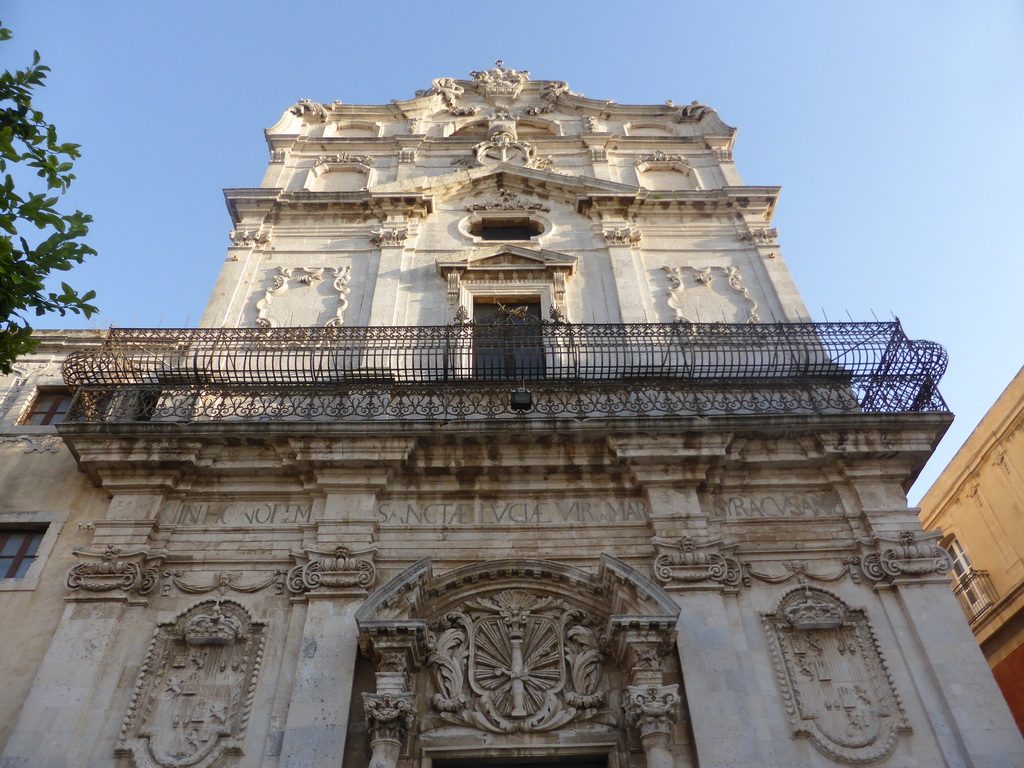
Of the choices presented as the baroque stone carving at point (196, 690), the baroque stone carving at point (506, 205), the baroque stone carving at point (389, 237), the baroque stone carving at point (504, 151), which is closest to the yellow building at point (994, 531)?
the baroque stone carving at point (506, 205)

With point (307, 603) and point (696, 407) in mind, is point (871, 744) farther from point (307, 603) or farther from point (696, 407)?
point (307, 603)

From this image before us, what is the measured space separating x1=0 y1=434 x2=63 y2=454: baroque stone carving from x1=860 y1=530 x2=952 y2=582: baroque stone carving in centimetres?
944

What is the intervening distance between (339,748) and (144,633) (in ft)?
8.02

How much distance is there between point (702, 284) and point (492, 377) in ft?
14.1

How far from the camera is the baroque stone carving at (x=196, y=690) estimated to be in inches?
287

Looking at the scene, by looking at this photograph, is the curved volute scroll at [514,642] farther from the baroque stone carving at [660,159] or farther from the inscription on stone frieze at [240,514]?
the baroque stone carving at [660,159]

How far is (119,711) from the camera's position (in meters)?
7.50

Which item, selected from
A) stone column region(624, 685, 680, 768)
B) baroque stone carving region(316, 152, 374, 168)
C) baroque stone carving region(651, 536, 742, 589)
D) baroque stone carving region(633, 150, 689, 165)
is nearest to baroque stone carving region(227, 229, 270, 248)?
baroque stone carving region(316, 152, 374, 168)

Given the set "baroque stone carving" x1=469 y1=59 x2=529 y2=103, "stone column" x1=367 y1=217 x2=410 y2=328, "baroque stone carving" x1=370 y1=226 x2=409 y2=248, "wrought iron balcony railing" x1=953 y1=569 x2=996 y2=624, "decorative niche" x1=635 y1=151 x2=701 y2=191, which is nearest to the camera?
"stone column" x1=367 y1=217 x2=410 y2=328

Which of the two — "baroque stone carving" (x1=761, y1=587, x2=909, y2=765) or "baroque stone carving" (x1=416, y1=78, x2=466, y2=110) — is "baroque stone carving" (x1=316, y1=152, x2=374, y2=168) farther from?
"baroque stone carving" (x1=761, y1=587, x2=909, y2=765)

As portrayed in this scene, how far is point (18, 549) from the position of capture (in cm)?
898

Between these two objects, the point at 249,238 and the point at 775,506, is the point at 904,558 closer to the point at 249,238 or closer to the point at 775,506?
the point at 775,506

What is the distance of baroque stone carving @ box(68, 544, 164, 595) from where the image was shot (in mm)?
8227

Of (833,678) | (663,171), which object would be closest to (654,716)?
(833,678)
